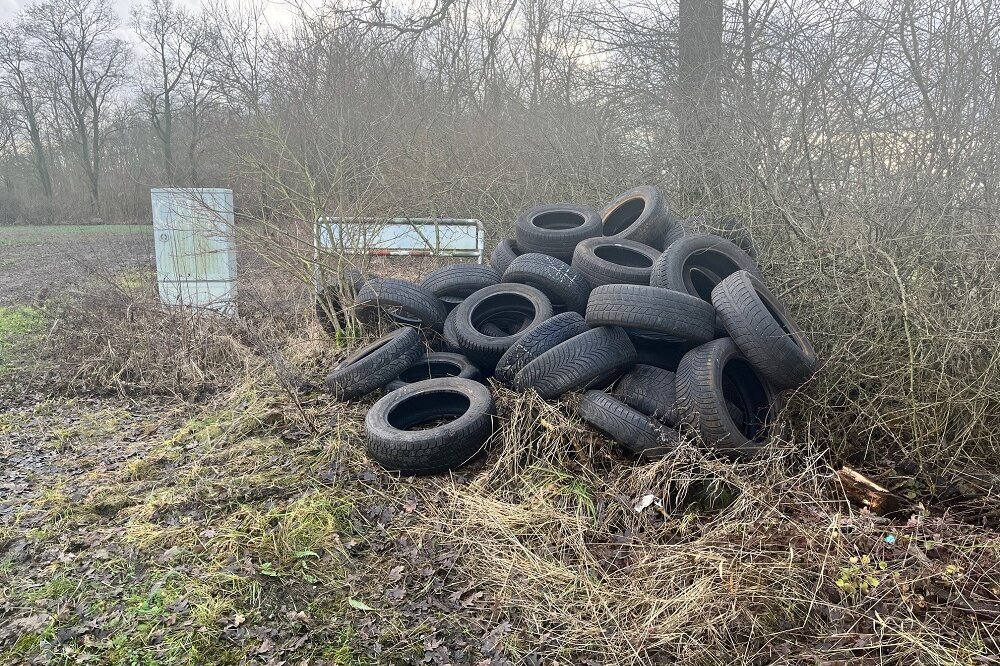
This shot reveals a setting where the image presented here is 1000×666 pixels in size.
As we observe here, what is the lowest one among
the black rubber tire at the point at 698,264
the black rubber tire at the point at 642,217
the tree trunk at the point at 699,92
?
the black rubber tire at the point at 698,264

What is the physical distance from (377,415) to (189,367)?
10.1 ft

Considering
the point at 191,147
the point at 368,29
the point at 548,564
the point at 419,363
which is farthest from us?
the point at 368,29

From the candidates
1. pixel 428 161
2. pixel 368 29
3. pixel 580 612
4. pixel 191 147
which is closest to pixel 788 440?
pixel 580 612

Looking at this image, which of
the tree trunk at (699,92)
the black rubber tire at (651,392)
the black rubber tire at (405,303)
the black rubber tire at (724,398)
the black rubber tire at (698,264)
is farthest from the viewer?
the tree trunk at (699,92)

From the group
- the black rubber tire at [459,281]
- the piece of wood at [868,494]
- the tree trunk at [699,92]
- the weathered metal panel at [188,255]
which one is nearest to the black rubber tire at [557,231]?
the black rubber tire at [459,281]

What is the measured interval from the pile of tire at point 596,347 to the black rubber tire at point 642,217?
0.02 m

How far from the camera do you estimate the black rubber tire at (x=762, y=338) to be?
177 inches

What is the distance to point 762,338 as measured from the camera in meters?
4.52

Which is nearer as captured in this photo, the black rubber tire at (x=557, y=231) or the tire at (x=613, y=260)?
the tire at (x=613, y=260)

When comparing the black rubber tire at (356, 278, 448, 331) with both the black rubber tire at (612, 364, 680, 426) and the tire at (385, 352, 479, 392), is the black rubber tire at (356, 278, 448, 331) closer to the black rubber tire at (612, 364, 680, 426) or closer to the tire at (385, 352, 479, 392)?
the tire at (385, 352, 479, 392)

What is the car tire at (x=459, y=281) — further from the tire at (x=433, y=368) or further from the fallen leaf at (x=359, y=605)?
the fallen leaf at (x=359, y=605)

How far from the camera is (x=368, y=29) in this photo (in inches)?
497

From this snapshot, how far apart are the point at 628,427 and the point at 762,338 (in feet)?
3.75

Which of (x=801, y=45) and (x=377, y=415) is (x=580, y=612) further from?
(x=801, y=45)
